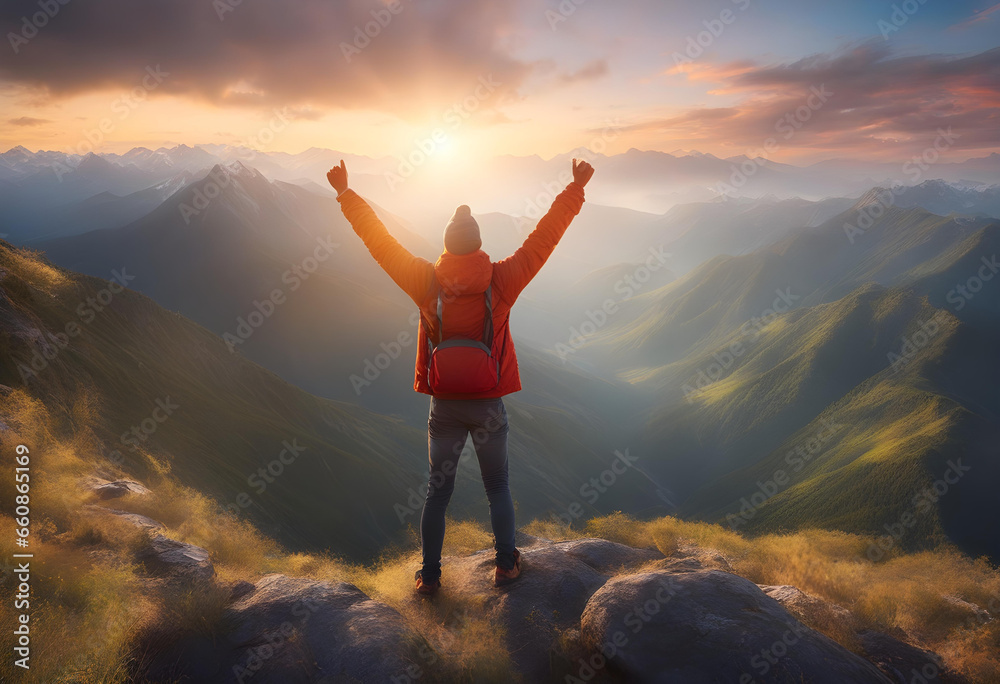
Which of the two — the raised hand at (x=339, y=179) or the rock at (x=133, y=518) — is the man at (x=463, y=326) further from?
the rock at (x=133, y=518)

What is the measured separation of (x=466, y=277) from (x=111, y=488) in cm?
929

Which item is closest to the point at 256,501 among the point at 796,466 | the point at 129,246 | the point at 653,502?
the point at 653,502

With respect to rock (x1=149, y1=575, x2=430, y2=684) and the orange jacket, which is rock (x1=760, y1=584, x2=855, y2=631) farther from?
the orange jacket

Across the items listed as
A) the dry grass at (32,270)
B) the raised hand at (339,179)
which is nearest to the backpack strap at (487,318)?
the raised hand at (339,179)

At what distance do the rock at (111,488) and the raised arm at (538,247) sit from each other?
940cm

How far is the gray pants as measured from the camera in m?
7.21

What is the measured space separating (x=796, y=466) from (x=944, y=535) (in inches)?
1972

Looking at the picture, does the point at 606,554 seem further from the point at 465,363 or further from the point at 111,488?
the point at 111,488

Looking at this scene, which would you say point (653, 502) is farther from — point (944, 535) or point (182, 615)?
point (182, 615)

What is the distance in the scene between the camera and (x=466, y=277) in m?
6.65

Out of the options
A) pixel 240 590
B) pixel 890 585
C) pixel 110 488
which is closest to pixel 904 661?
pixel 890 585

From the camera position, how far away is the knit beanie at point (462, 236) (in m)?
6.83

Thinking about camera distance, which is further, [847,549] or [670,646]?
[847,549]

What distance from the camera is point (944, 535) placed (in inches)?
3260
